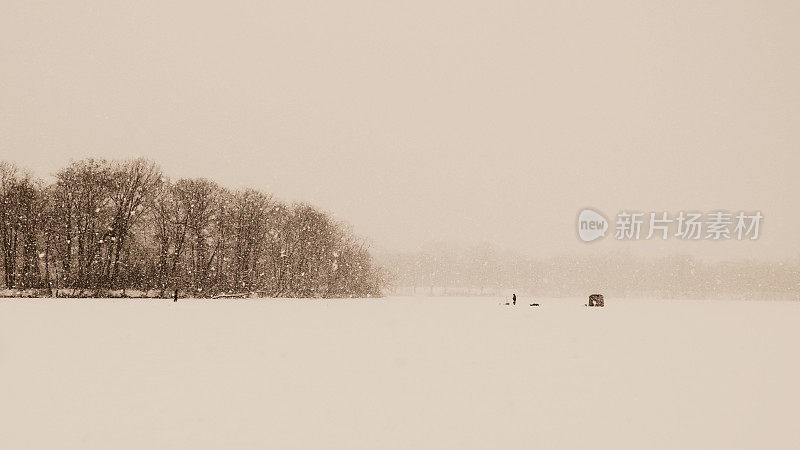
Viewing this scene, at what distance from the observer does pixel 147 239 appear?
67.2 m

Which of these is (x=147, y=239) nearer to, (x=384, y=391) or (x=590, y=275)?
(x=384, y=391)

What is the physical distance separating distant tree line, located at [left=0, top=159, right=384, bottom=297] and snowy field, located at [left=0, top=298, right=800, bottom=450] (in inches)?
1528

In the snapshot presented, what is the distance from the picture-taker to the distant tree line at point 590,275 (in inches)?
6132

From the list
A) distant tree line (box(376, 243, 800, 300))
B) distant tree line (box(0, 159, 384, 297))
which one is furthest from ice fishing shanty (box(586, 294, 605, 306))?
distant tree line (box(376, 243, 800, 300))

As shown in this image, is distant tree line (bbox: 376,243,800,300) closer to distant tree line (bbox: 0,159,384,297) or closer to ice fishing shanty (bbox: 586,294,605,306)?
distant tree line (bbox: 0,159,384,297)

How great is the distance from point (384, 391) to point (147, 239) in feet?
195

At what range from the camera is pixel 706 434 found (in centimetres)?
1073

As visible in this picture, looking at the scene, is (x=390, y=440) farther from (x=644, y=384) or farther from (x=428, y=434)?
(x=644, y=384)

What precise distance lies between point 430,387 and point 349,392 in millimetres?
1981

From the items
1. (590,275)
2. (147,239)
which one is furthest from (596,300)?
(590,275)

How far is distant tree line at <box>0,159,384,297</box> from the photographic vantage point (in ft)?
203

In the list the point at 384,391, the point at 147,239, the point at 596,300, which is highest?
the point at 147,239

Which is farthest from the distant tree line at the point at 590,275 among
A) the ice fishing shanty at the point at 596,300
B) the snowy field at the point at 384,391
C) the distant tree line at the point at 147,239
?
the snowy field at the point at 384,391

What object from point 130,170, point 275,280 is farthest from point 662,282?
point 130,170
